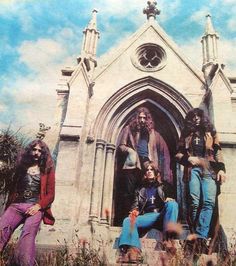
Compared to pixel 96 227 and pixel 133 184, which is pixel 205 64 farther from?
pixel 96 227

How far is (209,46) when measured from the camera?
39.7ft

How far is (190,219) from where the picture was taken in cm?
823

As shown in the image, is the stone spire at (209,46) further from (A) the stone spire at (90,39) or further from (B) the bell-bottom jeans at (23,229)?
(B) the bell-bottom jeans at (23,229)

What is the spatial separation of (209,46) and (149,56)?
213 centimetres

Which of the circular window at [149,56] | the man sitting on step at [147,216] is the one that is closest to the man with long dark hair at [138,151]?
the man sitting on step at [147,216]

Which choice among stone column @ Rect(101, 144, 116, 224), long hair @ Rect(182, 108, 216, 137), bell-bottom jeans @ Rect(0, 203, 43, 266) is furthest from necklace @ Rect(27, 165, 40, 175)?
long hair @ Rect(182, 108, 216, 137)

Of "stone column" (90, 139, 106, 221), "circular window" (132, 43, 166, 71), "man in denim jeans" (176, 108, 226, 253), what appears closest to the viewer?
"man in denim jeans" (176, 108, 226, 253)

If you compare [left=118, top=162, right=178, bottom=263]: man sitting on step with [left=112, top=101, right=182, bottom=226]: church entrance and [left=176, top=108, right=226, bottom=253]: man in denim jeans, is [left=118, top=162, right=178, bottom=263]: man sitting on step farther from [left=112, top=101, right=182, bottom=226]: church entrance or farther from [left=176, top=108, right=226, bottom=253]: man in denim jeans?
[left=176, top=108, right=226, bottom=253]: man in denim jeans

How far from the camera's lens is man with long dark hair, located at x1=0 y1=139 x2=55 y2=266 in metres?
6.07

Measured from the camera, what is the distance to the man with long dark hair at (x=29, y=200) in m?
6.07

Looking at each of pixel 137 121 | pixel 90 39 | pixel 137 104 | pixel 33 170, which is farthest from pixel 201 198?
pixel 90 39

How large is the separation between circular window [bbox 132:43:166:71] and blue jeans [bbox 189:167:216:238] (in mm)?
4895

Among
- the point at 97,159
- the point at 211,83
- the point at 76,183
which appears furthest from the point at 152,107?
the point at 76,183

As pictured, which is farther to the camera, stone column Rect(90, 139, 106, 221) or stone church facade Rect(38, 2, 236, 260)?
stone column Rect(90, 139, 106, 221)
